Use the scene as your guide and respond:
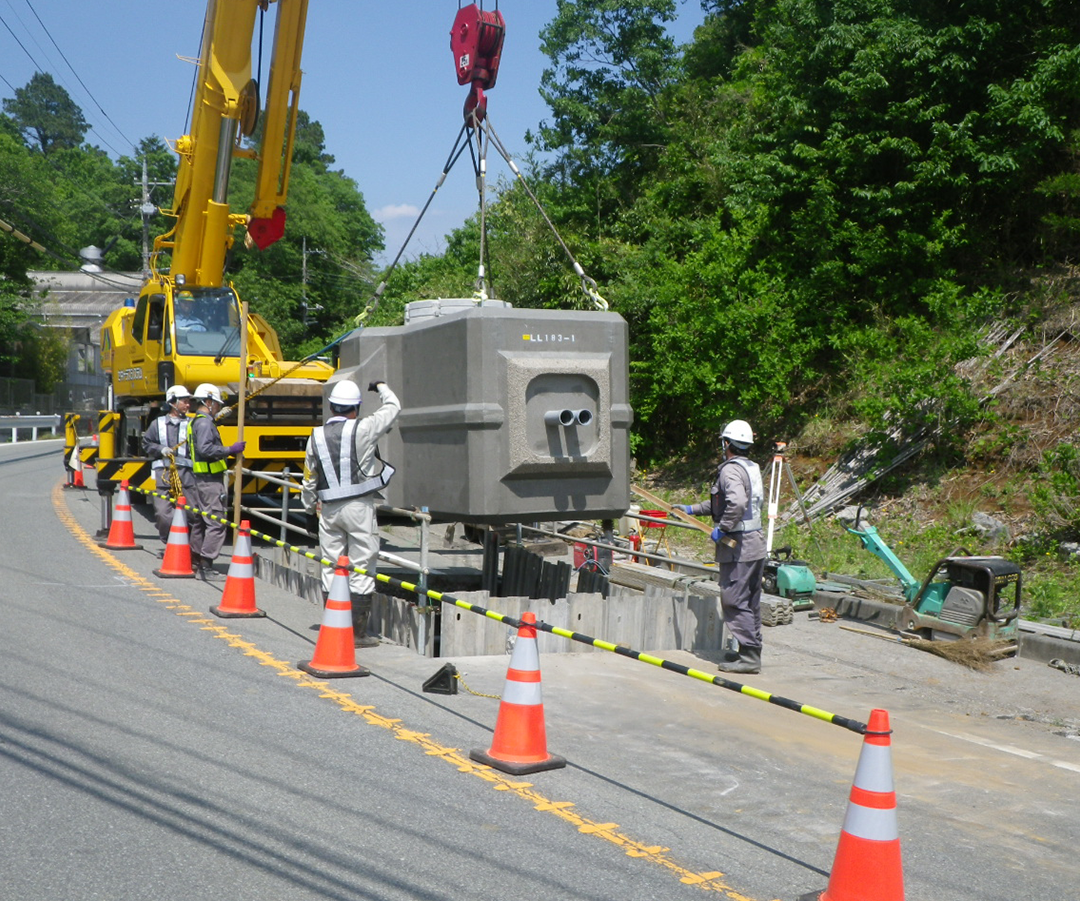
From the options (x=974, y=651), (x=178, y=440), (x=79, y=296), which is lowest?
(x=974, y=651)

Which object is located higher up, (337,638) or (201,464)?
(201,464)

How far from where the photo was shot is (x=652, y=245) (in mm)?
23203

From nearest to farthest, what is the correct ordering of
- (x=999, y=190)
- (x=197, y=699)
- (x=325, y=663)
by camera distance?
(x=197, y=699) < (x=325, y=663) < (x=999, y=190)

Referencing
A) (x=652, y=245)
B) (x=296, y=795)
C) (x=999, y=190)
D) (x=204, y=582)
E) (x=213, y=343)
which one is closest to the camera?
(x=296, y=795)

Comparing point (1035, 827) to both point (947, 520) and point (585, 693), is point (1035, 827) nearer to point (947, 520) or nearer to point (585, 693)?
point (585, 693)

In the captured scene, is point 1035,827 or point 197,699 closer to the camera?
point 1035,827

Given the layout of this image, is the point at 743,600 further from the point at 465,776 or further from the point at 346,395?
the point at 465,776

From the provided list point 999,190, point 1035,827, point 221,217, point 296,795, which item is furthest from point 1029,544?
point 221,217

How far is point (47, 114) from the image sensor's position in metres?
132

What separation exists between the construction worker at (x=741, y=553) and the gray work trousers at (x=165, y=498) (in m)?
6.10

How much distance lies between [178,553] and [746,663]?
609cm

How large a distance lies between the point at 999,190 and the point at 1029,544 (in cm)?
729

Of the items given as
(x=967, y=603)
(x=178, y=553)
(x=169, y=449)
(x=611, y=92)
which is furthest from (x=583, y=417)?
(x=611, y=92)

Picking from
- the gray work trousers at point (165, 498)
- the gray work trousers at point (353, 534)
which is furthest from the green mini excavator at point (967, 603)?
the gray work trousers at point (165, 498)
